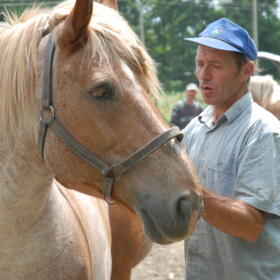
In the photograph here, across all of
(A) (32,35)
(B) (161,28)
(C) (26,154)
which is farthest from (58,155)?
(B) (161,28)

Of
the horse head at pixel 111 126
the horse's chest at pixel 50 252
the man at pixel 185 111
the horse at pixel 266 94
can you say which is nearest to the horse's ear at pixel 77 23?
the horse head at pixel 111 126

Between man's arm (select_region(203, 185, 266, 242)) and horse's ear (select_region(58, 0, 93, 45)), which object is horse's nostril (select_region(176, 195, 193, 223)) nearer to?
man's arm (select_region(203, 185, 266, 242))

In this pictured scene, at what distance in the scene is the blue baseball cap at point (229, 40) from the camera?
229 cm

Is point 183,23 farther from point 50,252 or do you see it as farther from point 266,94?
point 50,252

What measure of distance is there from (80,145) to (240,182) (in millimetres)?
764

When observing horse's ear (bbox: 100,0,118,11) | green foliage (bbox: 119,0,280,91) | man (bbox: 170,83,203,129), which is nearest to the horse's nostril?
horse's ear (bbox: 100,0,118,11)

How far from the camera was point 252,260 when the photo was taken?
2.29 metres

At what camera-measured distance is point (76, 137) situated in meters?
1.91

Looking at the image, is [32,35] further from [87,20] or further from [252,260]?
[252,260]

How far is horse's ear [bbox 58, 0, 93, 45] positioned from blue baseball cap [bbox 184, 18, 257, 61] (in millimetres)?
659

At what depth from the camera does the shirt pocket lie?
7.54 ft

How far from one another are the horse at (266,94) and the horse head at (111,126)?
251 cm

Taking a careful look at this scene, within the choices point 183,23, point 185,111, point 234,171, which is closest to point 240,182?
point 234,171

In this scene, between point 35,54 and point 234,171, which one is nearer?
point 35,54
